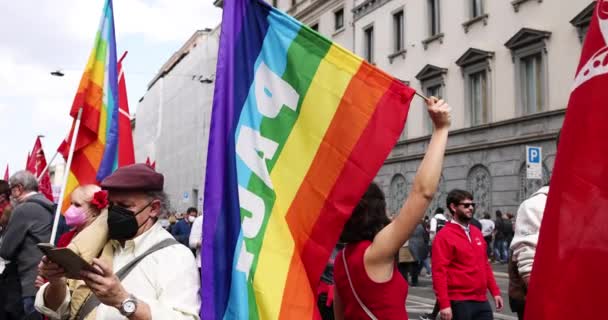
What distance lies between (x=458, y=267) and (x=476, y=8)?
58.6 ft

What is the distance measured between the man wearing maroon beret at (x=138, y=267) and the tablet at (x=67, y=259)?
0.33 ft

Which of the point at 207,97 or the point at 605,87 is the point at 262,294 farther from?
the point at 207,97

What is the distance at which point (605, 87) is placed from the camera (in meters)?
1.65

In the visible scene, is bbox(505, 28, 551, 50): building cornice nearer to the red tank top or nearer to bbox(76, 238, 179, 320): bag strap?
the red tank top

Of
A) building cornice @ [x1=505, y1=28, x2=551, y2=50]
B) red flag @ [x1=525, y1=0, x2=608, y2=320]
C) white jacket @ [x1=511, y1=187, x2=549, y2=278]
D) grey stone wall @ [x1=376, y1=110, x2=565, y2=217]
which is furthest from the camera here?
building cornice @ [x1=505, y1=28, x2=551, y2=50]

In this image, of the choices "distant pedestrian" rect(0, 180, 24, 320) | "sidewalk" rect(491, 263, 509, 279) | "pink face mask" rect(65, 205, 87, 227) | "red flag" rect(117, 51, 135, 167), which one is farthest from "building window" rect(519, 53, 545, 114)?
"pink face mask" rect(65, 205, 87, 227)

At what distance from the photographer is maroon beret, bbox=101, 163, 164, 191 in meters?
2.83

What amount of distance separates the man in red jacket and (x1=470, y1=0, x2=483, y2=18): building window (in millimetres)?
17173

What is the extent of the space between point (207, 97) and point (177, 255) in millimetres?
42007

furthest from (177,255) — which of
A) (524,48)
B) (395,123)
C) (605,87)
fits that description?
(524,48)

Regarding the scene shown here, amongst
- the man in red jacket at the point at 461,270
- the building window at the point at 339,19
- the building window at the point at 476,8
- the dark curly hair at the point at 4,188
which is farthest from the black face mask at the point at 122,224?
the building window at the point at 339,19

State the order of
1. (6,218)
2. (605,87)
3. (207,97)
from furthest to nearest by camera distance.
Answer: (207,97) → (6,218) → (605,87)

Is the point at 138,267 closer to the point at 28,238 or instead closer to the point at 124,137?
the point at 124,137

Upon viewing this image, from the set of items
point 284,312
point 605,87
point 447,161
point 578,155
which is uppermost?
point 447,161
